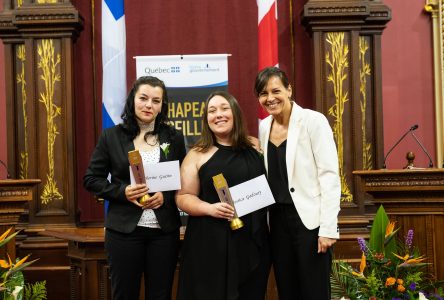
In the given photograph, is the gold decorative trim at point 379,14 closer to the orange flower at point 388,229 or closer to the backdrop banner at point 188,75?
the backdrop banner at point 188,75

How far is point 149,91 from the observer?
2.68m

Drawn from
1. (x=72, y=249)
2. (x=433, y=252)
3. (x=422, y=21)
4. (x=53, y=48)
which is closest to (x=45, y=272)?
(x=72, y=249)

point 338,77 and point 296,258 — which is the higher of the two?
point 338,77

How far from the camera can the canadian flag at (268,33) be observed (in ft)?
15.1

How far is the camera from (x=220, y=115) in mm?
2615

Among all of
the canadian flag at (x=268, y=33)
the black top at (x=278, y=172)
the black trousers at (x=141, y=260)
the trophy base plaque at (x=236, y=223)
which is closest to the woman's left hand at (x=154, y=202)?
the black trousers at (x=141, y=260)

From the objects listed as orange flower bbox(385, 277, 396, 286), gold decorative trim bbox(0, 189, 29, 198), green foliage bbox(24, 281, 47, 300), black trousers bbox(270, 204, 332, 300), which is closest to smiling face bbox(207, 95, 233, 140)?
black trousers bbox(270, 204, 332, 300)

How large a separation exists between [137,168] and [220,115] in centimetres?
43

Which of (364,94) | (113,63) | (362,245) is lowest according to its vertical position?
(362,245)

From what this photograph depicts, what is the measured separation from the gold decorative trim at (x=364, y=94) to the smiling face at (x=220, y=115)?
8.71 ft

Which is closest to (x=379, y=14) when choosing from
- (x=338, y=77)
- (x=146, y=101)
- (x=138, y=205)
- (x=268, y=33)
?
(x=338, y=77)

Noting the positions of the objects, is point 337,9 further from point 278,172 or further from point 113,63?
point 278,172

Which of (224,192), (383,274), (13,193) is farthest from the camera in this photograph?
(13,193)

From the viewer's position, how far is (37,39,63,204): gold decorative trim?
4895 millimetres
